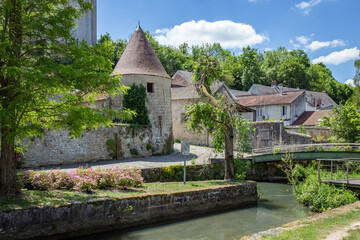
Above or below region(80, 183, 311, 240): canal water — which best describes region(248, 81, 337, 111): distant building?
above

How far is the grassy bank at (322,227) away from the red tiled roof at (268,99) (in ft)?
90.6

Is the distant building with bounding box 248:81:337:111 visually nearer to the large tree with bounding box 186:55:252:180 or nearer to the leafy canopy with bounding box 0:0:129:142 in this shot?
the large tree with bounding box 186:55:252:180

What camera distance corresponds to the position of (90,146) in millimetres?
19312

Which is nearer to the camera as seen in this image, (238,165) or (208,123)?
(208,123)

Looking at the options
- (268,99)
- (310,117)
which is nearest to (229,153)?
(310,117)

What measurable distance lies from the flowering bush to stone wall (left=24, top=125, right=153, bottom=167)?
6.54m

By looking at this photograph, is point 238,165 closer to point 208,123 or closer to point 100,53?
point 208,123

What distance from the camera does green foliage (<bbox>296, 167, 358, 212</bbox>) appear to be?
39.2 ft

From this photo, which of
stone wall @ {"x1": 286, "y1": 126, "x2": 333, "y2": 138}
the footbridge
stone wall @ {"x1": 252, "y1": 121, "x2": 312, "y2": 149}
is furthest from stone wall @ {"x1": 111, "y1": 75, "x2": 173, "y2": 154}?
stone wall @ {"x1": 286, "y1": 126, "x2": 333, "y2": 138}

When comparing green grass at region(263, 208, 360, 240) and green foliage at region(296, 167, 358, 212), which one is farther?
green foliage at region(296, 167, 358, 212)

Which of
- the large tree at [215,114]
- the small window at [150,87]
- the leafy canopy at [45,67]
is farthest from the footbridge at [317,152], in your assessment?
the leafy canopy at [45,67]

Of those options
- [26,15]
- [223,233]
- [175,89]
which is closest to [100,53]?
[26,15]

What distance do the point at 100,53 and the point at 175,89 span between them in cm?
2440

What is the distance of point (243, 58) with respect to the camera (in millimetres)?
63531
